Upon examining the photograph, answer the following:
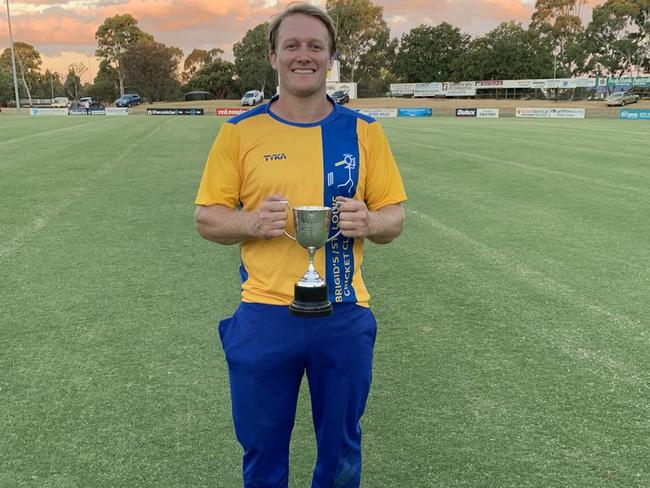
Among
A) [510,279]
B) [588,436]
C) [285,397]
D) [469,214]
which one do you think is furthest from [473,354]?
[469,214]

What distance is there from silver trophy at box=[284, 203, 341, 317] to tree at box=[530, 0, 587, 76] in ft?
287

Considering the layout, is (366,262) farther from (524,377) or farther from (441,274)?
(524,377)

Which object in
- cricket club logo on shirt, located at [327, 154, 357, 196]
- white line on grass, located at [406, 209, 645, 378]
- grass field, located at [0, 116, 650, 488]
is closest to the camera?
cricket club logo on shirt, located at [327, 154, 357, 196]

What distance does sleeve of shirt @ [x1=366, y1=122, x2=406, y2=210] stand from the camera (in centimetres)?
219

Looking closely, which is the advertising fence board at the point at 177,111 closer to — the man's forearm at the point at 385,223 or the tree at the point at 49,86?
the man's forearm at the point at 385,223

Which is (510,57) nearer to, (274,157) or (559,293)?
(559,293)

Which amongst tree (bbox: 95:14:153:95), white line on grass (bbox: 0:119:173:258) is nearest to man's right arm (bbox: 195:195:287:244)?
white line on grass (bbox: 0:119:173:258)

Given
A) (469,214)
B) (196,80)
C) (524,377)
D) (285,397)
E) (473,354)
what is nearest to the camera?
(285,397)

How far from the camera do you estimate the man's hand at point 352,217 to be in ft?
6.47

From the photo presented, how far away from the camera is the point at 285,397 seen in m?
2.14

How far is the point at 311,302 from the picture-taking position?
191 cm

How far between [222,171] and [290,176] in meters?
0.25

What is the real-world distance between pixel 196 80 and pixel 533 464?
295ft

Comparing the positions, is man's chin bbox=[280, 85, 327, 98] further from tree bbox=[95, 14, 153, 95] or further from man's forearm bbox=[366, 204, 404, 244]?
tree bbox=[95, 14, 153, 95]
